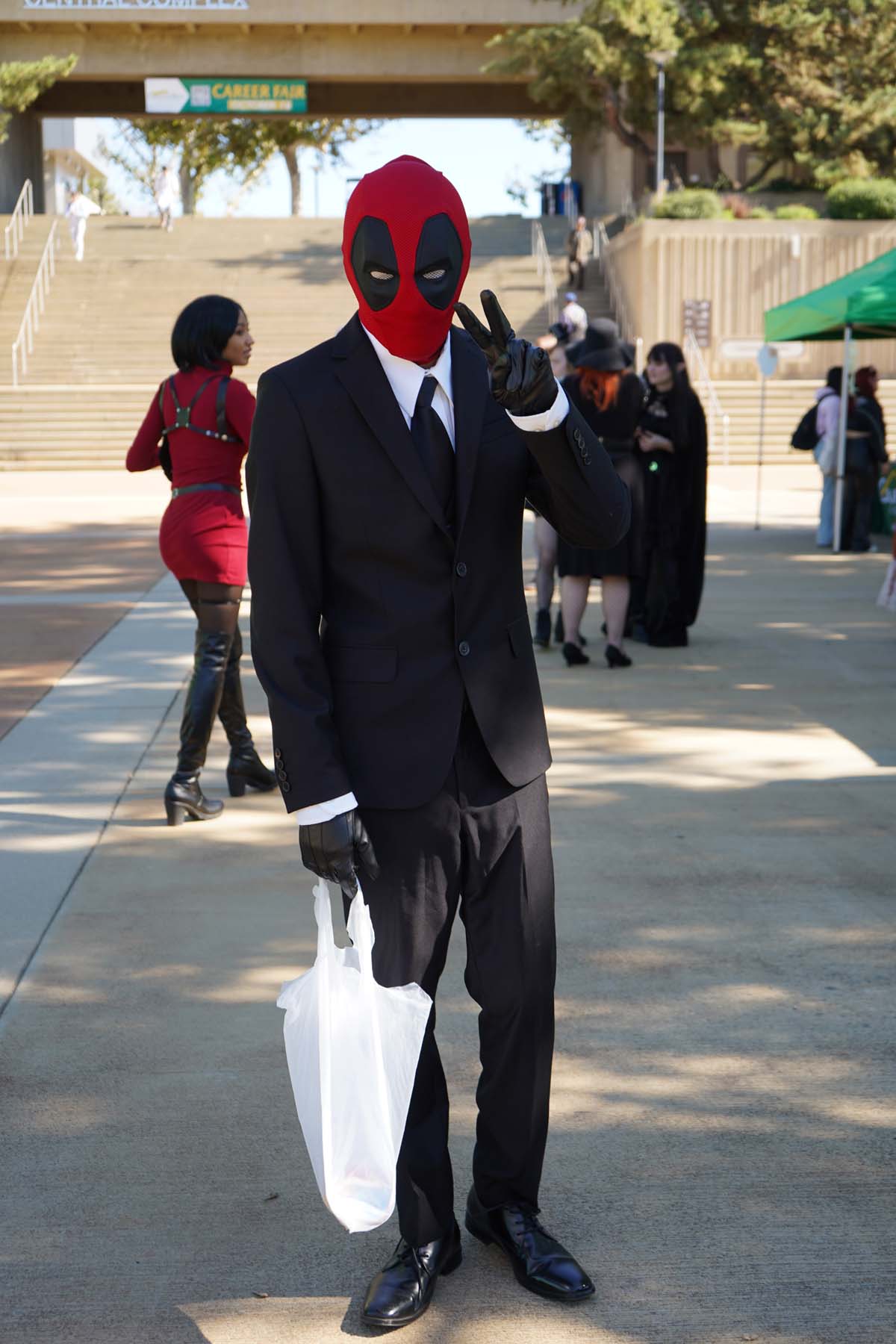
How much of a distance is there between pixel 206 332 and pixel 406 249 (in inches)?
127

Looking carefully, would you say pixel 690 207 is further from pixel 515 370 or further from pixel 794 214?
pixel 515 370

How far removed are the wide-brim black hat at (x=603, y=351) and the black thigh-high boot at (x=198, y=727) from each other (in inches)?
130

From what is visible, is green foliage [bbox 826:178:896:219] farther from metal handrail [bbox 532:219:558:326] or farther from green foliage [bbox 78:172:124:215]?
green foliage [bbox 78:172:124:215]

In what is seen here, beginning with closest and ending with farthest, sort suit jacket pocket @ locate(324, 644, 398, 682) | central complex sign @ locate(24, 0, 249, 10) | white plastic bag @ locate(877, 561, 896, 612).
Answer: suit jacket pocket @ locate(324, 644, 398, 682)
white plastic bag @ locate(877, 561, 896, 612)
central complex sign @ locate(24, 0, 249, 10)

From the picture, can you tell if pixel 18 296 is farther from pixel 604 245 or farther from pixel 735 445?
pixel 735 445

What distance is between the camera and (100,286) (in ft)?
105

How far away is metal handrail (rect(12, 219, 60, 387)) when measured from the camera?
2841cm

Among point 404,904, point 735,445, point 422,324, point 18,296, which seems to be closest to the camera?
point 422,324

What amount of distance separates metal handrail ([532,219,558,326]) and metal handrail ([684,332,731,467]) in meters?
2.71

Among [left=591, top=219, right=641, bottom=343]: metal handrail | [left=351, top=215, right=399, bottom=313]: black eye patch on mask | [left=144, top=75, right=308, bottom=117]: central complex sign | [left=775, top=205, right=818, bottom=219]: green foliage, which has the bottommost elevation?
[left=351, top=215, right=399, bottom=313]: black eye patch on mask

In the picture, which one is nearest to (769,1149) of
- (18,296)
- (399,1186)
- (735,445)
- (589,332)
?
(399,1186)

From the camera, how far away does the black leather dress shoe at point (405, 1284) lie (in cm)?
266

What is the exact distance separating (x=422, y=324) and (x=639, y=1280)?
1771mm

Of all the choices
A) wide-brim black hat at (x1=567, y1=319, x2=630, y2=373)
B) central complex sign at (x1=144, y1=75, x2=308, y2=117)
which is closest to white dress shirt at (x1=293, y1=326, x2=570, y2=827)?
wide-brim black hat at (x1=567, y1=319, x2=630, y2=373)
